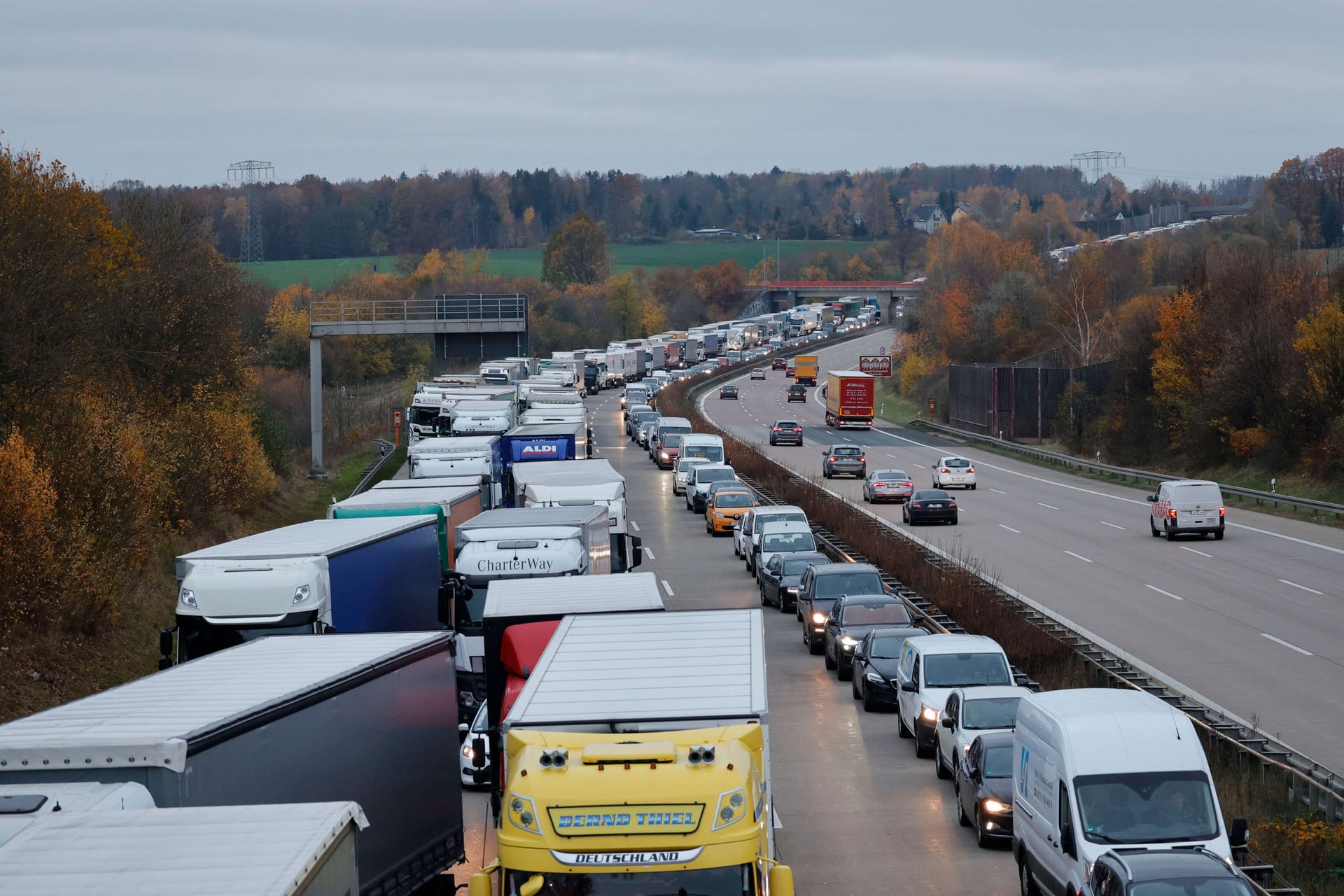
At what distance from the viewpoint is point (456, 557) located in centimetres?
1936

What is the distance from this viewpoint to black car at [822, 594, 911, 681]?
984 inches

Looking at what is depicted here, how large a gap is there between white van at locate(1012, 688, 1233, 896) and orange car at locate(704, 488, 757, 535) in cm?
3043

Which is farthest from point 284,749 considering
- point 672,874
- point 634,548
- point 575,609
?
point 634,548

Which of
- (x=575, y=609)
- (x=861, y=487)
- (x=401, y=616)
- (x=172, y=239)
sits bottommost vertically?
(x=861, y=487)

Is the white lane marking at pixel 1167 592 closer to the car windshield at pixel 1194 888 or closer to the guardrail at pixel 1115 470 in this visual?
the guardrail at pixel 1115 470

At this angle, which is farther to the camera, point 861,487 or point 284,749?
point 861,487

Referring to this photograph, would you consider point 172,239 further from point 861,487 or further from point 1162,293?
point 1162,293

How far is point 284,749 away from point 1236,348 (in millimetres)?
55620

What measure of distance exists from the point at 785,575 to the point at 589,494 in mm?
6082

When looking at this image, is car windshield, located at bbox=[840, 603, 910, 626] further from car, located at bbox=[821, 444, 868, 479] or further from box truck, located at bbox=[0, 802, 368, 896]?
car, located at bbox=[821, 444, 868, 479]

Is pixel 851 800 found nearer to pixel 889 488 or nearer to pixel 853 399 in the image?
pixel 889 488

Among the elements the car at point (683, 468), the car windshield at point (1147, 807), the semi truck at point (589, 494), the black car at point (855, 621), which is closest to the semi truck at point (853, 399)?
the car at point (683, 468)

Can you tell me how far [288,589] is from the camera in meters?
16.5

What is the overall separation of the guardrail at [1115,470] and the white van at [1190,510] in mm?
5050
